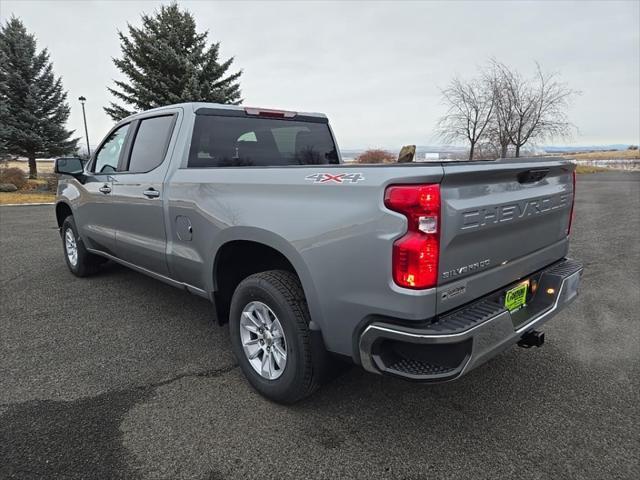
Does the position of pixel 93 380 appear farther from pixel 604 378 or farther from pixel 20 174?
pixel 20 174

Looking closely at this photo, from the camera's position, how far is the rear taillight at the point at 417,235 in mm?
1925

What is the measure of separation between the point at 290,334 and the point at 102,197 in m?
3.02

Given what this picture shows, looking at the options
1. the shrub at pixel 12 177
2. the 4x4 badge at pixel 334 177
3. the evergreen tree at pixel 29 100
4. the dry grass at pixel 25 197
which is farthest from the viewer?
the evergreen tree at pixel 29 100

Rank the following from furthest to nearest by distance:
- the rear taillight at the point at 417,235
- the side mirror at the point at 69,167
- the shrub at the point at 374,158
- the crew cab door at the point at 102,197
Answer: the shrub at the point at 374,158, the side mirror at the point at 69,167, the crew cab door at the point at 102,197, the rear taillight at the point at 417,235

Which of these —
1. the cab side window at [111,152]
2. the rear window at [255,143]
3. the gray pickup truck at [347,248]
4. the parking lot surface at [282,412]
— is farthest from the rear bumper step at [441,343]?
the cab side window at [111,152]

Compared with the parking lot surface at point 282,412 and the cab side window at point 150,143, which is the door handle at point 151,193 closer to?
the cab side window at point 150,143

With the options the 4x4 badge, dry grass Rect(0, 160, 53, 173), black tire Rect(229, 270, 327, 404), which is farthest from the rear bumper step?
dry grass Rect(0, 160, 53, 173)

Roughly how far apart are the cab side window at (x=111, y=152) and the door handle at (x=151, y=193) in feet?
3.16

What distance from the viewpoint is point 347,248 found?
212 centimetres

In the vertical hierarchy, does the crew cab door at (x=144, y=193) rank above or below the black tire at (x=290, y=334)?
above

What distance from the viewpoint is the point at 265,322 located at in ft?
9.05

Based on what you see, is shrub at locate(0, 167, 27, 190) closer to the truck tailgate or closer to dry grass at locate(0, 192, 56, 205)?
dry grass at locate(0, 192, 56, 205)

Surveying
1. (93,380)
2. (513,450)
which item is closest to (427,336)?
(513,450)

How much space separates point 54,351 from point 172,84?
872 inches
